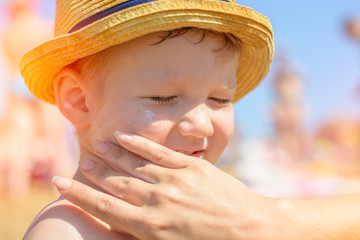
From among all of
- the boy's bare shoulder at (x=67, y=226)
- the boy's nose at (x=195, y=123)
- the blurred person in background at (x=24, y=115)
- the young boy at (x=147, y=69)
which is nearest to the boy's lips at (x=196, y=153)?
the young boy at (x=147, y=69)

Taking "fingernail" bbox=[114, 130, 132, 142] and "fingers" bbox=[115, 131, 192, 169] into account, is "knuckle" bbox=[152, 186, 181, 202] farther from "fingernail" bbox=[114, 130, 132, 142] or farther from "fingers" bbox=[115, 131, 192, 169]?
"fingernail" bbox=[114, 130, 132, 142]

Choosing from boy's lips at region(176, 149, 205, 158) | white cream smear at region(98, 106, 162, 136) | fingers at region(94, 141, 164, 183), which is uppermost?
white cream smear at region(98, 106, 162, 136)

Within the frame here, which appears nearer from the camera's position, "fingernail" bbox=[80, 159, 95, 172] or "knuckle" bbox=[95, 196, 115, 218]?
"knuckle" bbox=[95, 196, 115, 218]

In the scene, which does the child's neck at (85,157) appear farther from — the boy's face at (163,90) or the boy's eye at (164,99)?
the boy's eye at (164,99)

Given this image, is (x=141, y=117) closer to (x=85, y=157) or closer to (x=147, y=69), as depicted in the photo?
(x=147, y=69)

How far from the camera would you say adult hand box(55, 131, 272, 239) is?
1.31m

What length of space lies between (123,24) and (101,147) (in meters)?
0.52

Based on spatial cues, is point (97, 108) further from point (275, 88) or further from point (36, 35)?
point (275, 88)

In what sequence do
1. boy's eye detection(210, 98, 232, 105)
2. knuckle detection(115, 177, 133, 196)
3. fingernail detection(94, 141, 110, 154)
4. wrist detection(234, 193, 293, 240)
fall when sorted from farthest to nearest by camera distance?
boy's eye detection(210, 98, 232, 105), fingernail detection(94, 141, 110, 154), knuckle detection(115, 177, 133, 196), wrist detection(234, 193, 293, 240)

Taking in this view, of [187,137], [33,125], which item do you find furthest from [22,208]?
[187,137]

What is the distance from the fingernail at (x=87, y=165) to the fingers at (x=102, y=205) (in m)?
0.10

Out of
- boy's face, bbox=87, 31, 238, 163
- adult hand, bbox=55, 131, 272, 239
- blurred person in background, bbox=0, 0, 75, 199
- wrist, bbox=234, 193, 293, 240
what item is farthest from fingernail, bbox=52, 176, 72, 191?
blurred person in background, bbox=0, 0, 75, 199

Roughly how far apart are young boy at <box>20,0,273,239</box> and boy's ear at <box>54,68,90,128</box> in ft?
0.03

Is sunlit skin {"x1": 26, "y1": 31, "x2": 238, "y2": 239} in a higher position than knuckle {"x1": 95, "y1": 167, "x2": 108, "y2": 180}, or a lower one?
higher
